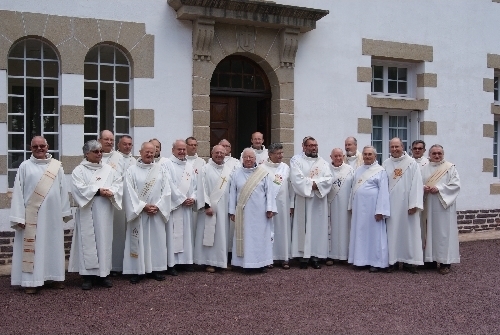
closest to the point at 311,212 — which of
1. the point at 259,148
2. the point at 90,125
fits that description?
the point at 259,148

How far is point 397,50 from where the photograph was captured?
1087 cm

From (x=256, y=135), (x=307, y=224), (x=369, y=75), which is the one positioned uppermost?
(x=369, y=75)

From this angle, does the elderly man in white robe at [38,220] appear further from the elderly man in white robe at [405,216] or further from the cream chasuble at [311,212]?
the elderly man in white robe at [405,216]

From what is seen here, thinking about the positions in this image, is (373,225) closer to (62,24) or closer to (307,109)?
(307,109)

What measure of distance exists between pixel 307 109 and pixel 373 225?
2.72 meters

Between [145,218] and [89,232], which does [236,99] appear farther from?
[89,232]

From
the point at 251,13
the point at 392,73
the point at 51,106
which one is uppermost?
the point at 251,13

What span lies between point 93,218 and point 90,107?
250 centimetres

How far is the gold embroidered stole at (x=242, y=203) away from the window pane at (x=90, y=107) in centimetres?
269

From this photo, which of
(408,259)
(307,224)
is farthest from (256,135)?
(408,259)

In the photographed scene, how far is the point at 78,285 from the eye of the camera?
709cm

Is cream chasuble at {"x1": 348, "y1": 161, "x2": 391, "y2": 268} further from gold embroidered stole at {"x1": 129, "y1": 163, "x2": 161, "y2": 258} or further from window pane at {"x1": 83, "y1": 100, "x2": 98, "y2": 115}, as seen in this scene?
window pane at {"x1": 83, "y1": 100, "x2": 98, "y2": 115}

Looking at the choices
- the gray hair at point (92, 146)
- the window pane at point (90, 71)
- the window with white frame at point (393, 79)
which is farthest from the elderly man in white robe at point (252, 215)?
the window with white frame at point (393, 79)

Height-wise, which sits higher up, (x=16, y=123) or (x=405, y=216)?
(x=16, y=123)
